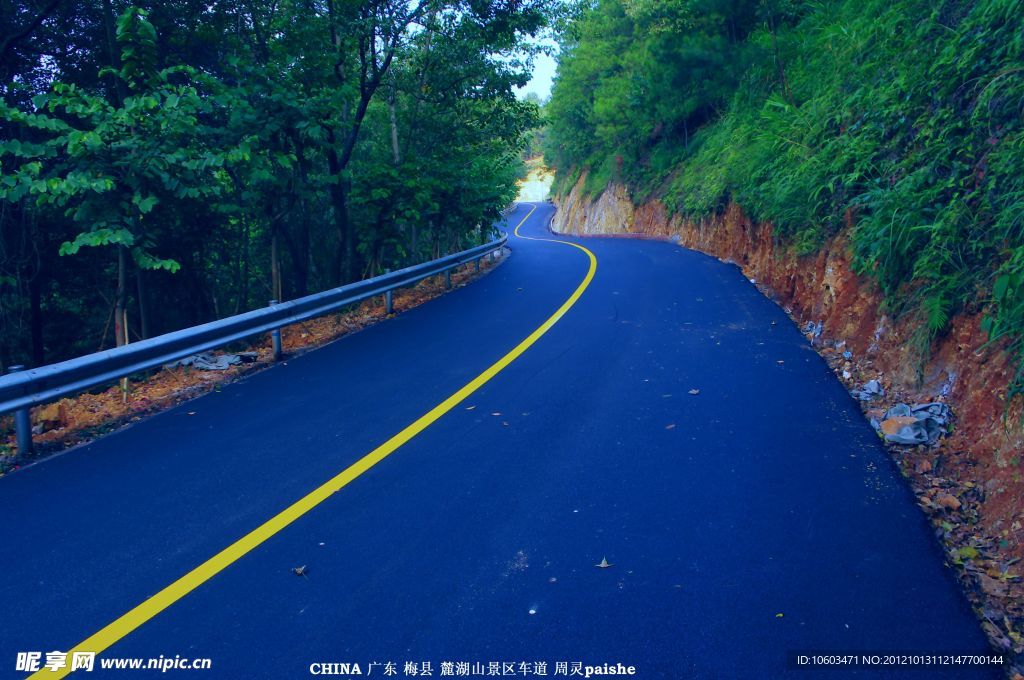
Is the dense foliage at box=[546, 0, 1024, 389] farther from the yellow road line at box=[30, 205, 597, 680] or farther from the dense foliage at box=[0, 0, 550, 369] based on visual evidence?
the dense foliage at box=[0, 0, 550, 369]

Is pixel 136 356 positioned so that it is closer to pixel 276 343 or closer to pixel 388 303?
pixel 276 343

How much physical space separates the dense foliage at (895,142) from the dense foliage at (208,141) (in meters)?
6.38

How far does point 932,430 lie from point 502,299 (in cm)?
886

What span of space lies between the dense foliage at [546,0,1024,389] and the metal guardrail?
23.2 feet

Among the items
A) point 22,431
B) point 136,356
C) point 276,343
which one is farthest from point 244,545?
point 276,343

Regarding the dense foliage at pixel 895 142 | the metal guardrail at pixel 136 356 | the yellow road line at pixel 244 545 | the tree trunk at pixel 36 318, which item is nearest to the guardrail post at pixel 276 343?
the metal guardrail at pixel 136 356

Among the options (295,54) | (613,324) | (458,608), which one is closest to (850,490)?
(458,608)

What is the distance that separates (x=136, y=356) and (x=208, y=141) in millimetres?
5076

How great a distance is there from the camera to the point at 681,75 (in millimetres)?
27281

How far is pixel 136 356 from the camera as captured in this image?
670cm

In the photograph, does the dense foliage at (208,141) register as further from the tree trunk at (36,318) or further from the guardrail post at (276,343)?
the guardrail post at (276,343)

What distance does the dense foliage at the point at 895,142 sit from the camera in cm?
598

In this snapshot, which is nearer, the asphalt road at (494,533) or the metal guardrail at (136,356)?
the asphalt road at (494,533)

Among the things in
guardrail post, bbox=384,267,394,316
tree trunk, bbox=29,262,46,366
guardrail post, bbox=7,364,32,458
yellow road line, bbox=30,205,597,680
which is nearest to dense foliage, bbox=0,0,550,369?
tree trunk, bbox=29,262,46,366
